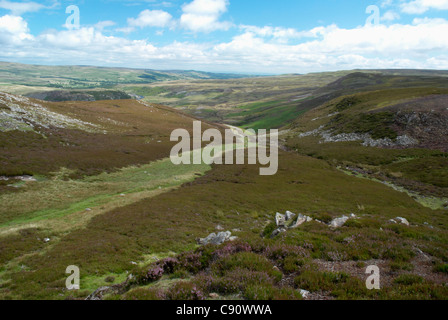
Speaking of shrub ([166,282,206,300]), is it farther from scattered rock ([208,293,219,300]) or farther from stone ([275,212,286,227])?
stone ([275,212,286,227])

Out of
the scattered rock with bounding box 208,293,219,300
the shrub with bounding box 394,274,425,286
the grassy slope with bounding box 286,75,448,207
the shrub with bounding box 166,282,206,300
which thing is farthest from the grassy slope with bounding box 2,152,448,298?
the grassy slope with bounding box 286,75,448,207

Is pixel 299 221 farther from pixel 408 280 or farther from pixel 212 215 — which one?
pixel 212 215

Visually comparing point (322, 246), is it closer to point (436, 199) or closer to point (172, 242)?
point (172, 242)

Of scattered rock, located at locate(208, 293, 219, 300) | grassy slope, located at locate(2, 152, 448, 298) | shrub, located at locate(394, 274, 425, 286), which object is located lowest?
grassy slope, located at locate(2, 152, 448, 298)

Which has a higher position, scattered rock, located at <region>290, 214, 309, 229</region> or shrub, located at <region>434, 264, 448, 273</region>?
shrub, located at <region>434, 264, 448, 273</region>

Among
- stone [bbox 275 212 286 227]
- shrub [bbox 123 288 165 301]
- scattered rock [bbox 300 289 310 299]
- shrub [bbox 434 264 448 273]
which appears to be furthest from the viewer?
stone [bbox 275 212 286 227]

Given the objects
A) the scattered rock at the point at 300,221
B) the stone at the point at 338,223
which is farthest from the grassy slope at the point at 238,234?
the scattered rock at the point at 300,221

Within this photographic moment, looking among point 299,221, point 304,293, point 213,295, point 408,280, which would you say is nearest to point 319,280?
point 304,293

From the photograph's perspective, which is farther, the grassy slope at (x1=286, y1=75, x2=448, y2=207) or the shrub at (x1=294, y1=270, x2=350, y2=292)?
the grassy slope at (x1=286, y1=75, x2=448, y2=207)

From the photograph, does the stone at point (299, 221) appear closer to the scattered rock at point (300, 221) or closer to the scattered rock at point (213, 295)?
the scattered rock at point (300, 221)

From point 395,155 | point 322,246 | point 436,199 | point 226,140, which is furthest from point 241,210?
point 226,140
